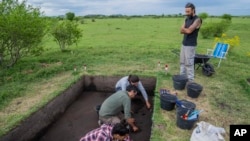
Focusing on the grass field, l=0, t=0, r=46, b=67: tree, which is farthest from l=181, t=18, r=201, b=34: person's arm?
l=0, t=0, r=46, b=67: tree

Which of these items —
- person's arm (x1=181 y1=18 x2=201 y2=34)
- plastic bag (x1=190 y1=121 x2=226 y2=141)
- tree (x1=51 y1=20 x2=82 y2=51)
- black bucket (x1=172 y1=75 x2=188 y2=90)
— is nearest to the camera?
plastic bag (x1=190 y1=121 x2=226 y2=141)

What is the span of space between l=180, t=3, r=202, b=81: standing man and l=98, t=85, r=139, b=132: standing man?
224 centimetres

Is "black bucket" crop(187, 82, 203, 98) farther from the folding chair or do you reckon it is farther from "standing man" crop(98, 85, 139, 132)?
the folding chair

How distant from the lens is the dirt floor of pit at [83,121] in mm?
4844

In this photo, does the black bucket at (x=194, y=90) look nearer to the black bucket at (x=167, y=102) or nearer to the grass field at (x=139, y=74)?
the grass field at (x=139, y=74)

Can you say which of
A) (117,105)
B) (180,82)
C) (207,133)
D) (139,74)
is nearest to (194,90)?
(180,82)

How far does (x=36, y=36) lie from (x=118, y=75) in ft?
10.9

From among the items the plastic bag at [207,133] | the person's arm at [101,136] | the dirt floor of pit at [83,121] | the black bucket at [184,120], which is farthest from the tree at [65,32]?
the plastic bag at [207,133]

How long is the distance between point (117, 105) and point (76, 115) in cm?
185

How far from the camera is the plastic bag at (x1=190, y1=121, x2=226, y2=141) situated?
142 inches

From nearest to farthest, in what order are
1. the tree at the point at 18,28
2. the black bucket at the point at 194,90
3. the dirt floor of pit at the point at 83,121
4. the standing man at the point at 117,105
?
the standing man at the point at 117,105 → the dirt floor of pit at the point at 83,121 → the black bucket at the point at 194,90 → the tree at the point at 18,28

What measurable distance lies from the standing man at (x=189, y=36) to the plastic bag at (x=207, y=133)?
2.37 metres

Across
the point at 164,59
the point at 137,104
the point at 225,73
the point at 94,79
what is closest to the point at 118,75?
the point at 94,79

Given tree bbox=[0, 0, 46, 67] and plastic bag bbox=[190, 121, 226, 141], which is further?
tree bbox=[0, 0, 46, 67]
